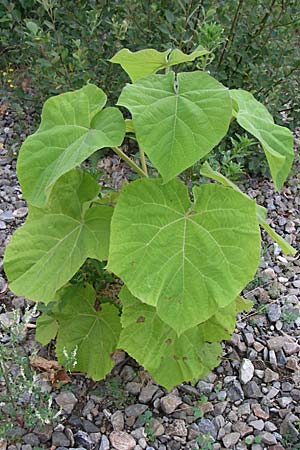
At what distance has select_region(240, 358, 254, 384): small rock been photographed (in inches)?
84.7

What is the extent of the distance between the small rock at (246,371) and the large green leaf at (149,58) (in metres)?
1.07

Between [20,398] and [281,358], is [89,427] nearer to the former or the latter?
[20,398]

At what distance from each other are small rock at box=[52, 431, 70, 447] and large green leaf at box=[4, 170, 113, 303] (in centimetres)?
50

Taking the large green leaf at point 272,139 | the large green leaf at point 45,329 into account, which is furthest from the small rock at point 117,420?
the large green leaf at point 272,139

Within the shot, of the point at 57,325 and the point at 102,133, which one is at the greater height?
the point at 102,133

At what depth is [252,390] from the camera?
2.13 metres

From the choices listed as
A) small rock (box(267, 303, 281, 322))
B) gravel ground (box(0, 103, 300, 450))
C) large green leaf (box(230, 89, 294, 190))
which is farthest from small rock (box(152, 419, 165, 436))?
large green leaf (box(230, 89, 294, 190))

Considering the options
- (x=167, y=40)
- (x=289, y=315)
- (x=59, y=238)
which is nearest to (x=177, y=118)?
(x=59, y=238)

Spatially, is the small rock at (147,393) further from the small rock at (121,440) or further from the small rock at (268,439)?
the small rock at (268,439)

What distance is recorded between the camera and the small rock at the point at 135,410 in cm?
201

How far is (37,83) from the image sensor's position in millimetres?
3029

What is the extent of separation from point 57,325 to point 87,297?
19 centimetres

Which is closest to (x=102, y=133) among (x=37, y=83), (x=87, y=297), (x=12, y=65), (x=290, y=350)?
(x=87, y=297)

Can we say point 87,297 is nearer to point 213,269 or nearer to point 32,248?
point 32,248
